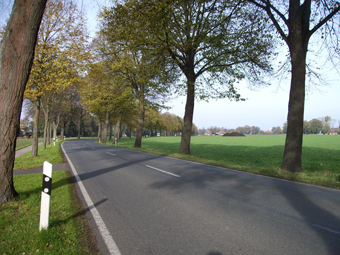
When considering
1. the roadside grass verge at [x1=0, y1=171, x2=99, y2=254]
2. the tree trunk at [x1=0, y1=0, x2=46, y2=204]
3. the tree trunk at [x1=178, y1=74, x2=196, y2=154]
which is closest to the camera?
the roadside grass verge at [x1=0, y1=171, x2=99, y2=254]

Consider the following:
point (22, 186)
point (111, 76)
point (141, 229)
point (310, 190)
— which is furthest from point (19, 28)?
point (111, 76)

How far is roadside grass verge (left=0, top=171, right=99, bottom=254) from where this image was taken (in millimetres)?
2885

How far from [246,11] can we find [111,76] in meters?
13.6

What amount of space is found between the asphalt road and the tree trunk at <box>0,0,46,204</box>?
202 cm

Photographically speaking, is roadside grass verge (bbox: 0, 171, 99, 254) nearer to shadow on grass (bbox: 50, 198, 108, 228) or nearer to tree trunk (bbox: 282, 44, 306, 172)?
shadow on grass (bbox: 50, 198, 108, 228)

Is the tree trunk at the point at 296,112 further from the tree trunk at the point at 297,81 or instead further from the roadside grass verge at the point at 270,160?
the roadside grass verge at the point at 270,160

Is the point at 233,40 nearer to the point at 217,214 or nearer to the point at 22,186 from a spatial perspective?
the point at 217,214

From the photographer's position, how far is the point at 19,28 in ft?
14.3

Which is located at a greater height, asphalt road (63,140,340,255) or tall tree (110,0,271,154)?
tall tree (110,0,271,154)

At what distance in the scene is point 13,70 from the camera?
4.34 meters

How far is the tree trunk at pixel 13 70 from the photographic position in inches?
170

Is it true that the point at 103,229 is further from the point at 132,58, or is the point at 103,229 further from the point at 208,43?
the point at 132,58

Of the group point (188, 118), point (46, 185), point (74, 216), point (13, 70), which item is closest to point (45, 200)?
point (46, 185)

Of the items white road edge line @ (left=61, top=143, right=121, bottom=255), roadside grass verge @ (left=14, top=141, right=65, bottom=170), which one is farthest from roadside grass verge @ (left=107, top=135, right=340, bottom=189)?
roadside grass verge @ (left=14, top=141, right=65, bottom=170)
